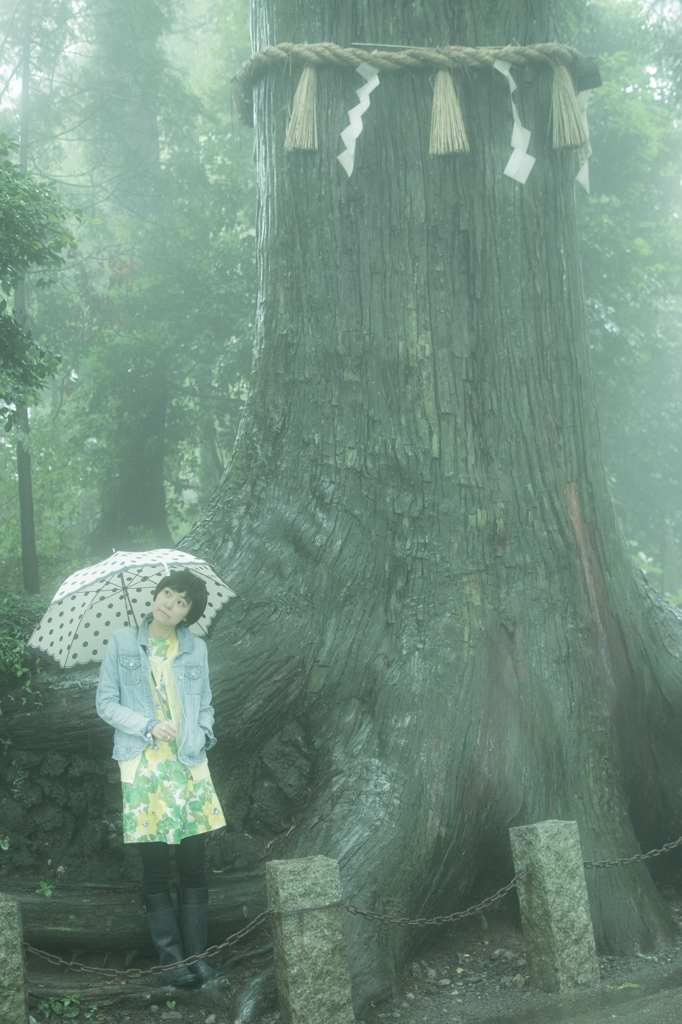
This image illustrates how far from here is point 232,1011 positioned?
309cm

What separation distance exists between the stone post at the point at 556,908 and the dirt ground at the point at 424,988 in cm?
12

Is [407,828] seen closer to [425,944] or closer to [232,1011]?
[425,944]

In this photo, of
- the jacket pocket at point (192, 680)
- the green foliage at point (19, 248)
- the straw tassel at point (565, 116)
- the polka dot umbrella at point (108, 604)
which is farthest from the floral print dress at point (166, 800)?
the straw tassel at point (565, 116)

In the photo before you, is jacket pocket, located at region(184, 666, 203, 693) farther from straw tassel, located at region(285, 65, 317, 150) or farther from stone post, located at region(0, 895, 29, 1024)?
straw tassel, located at region(285, 65, 317, 150)

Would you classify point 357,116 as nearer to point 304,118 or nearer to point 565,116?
point 304,118

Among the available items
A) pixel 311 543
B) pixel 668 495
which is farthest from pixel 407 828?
pixel 668 495

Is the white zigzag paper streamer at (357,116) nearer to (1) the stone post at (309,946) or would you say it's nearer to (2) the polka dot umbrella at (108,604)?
(2) the polka dot umbrella at (108,604)

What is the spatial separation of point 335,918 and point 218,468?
40.8ft

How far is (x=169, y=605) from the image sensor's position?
3.35m

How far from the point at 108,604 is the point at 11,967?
1554 mm

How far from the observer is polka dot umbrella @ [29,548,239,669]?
3.35 meters

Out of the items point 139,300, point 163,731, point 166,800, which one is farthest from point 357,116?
point 139,300

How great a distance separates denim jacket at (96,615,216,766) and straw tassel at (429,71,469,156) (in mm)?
2892

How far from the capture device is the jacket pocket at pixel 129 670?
3311mm
